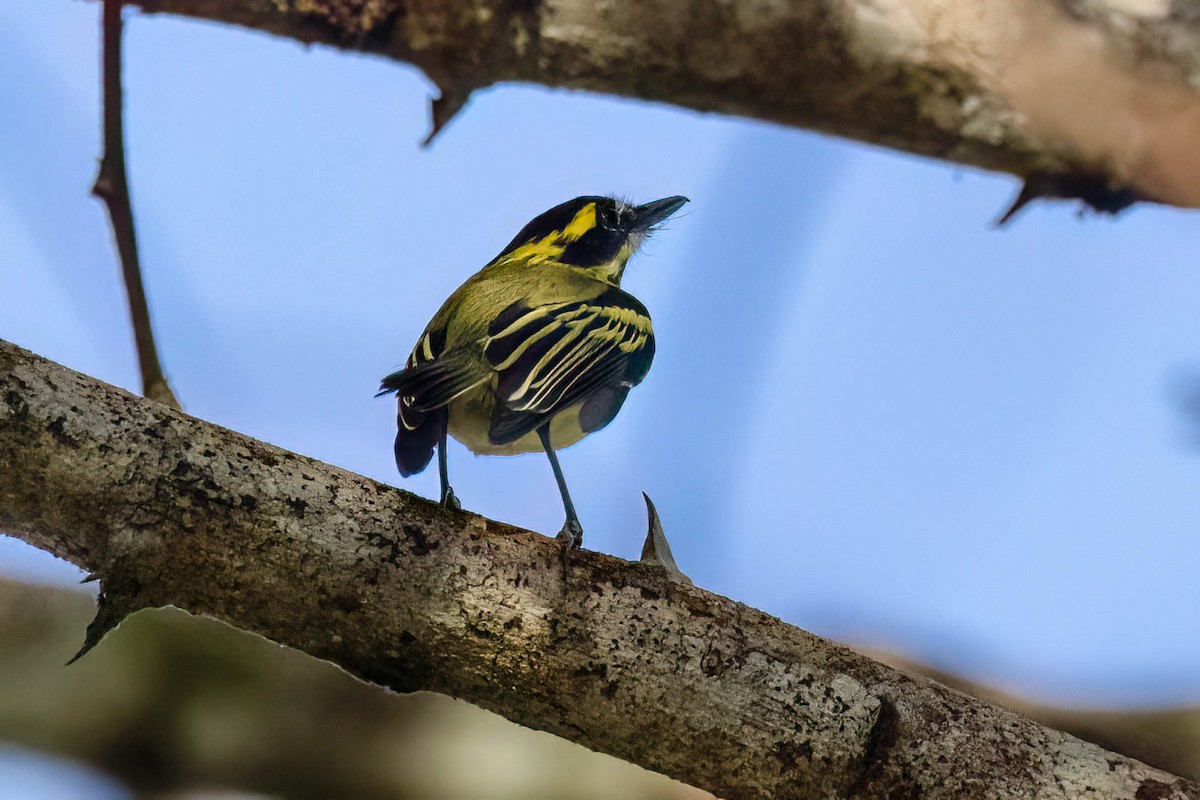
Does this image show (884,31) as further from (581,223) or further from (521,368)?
(581,223)

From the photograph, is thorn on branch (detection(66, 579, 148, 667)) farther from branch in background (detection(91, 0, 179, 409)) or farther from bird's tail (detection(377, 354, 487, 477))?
bird's tail (detection(377, 354, 487, 477))

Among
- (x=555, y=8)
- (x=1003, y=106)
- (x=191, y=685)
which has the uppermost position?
(x=1003, y=106)

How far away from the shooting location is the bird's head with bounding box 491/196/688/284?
4.49 meters

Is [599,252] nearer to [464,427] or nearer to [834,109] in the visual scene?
[464,427]

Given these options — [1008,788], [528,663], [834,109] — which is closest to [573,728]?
[528,663]

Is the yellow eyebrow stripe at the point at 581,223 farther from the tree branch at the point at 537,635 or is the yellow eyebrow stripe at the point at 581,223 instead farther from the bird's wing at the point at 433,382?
the tree branch at the point at 537,635

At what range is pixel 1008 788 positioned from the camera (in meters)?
2.49

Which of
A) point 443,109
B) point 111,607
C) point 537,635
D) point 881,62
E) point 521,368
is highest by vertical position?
point 881,62

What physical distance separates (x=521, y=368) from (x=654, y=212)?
1.62 m

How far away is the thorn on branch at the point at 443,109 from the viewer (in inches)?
104

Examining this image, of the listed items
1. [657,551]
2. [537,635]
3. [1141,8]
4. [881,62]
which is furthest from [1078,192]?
[537,635]

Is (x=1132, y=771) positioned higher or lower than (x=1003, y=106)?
lower

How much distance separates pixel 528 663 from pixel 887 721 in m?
0.80

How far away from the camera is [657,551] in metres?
2.65
